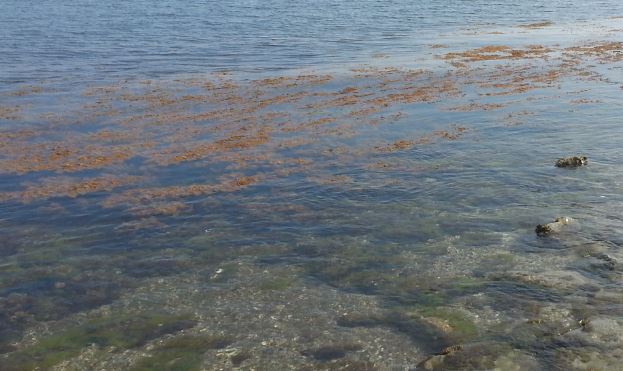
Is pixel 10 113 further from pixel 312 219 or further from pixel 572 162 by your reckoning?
pixel 572 162

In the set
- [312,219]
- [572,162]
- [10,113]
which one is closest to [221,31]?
[10,113]

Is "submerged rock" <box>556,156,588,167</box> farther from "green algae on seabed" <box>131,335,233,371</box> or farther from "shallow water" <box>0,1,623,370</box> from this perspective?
"green algae on seabed" <box>131,335,233,371</box>

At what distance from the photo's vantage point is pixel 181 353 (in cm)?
856

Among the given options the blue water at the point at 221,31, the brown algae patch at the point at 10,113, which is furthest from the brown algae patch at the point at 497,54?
the brown algae patch at the point at 10,113

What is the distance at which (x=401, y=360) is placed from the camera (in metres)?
8.17

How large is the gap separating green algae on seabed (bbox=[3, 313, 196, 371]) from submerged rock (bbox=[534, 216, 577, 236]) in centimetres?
712

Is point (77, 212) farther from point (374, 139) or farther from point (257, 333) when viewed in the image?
point (374, 139)

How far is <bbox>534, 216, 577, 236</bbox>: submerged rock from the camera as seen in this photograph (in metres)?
11.9

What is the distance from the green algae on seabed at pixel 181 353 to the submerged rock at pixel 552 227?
6760mm

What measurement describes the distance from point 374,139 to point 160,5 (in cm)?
5719

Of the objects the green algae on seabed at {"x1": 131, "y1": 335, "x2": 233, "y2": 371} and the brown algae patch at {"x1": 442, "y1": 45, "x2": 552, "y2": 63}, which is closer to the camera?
the green algae on seabed at {"x1": 131, "y1": 335, "x2": 233, "y2": 371}

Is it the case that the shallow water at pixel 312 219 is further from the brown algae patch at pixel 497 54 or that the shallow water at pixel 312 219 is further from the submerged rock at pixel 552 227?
the brown algae patch at pixel 497 54

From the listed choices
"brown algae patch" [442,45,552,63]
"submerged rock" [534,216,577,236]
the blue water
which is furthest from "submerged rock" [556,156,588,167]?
the blue water

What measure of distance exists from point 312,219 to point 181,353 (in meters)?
5.39
